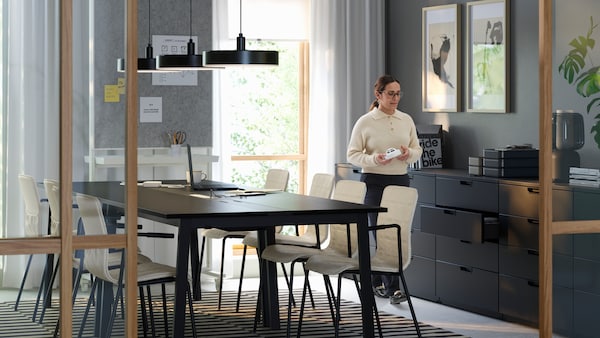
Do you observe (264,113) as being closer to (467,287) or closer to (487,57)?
(487,57)

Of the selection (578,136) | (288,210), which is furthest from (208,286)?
(578,136)

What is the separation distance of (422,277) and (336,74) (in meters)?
2.01

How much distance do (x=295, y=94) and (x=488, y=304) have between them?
2.82 meters

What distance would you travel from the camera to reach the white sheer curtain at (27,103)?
395 cm

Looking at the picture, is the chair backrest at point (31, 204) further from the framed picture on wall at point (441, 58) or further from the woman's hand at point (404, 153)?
the framed picture on wall at point (441, 58)

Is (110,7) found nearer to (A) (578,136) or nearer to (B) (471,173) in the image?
(A) (578,136)

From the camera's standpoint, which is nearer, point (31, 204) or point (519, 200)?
point (31, 204)

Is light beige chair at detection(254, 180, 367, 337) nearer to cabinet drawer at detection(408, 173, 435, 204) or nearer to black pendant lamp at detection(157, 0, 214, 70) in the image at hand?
cabinet drawer at detection(408, 173, 435, 204)

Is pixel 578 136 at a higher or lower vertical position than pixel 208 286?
higher

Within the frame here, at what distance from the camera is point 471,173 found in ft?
24.4

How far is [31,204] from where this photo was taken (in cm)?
390

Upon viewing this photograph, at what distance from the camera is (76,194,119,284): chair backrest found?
13.1 ft

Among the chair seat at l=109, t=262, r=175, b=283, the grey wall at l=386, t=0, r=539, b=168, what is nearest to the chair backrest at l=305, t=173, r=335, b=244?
the grey wall at l=386, t=0, r=539, b=168

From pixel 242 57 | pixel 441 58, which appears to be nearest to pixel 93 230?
pixel 242 57
